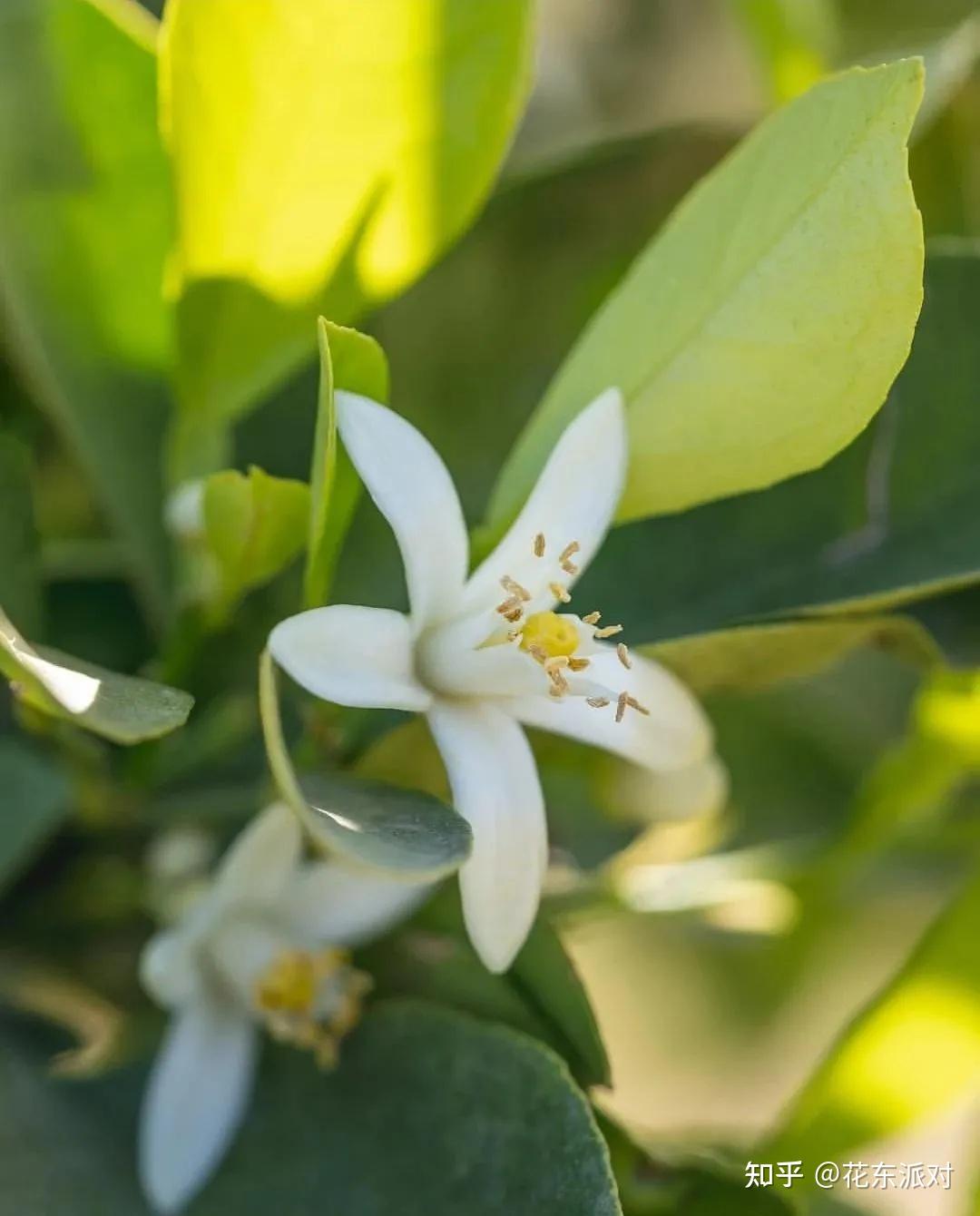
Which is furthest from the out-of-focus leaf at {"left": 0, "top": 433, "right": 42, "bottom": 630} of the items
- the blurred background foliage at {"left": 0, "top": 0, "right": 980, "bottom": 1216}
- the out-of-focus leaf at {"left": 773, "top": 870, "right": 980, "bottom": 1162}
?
the out-of-focus leaf at {"left": 773, "top": 870, "right": 980, "bottom": 1162}

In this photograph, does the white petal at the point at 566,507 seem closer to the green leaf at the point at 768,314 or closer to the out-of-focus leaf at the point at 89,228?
the green leaf at the point at 768,314

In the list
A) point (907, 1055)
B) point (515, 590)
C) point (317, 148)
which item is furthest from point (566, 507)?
point (907, 1055)

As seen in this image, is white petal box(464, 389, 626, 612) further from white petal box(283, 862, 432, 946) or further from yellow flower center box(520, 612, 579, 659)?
white petal box(283, 862, 432, 946)

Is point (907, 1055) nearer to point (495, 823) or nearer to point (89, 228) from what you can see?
point (495, 823)

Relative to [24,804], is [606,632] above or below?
above

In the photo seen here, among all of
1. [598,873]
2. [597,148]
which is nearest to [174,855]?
[598,873]

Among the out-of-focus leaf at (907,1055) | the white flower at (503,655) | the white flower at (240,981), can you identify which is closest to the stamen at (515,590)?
the white flower at (503,655)
